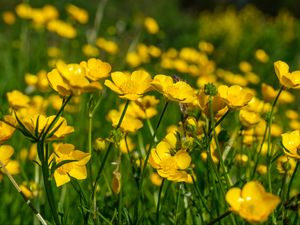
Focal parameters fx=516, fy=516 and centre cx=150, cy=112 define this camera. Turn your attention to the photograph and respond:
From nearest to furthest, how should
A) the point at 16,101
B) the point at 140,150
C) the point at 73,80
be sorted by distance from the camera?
1. the point at 73,80
2. the point at 16,101
3. the point at 140,150

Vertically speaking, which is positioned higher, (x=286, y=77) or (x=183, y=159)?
(x=286, y=77)

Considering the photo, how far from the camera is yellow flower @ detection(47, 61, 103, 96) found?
967 millimetres

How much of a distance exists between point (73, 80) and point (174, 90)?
24cm

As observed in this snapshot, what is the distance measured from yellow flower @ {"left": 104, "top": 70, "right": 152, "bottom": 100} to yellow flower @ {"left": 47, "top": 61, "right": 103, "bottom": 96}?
0.05 meters

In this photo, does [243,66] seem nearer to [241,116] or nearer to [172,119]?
[172,119]

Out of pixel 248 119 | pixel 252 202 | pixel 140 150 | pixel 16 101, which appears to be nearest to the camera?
pixel 252 202

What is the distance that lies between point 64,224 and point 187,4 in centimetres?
1518

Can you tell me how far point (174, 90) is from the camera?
1115 mm

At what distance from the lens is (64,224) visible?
1.15 meters

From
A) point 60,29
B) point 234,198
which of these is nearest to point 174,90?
point 234,198

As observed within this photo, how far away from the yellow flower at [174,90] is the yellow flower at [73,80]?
128mm

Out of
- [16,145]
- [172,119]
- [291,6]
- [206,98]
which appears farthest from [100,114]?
[291,6]

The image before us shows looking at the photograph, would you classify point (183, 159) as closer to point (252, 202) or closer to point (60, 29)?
point (252, 202)

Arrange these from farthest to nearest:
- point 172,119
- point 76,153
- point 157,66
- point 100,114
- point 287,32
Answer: point 287,32
point 157,66
point 172,119
point 100,114
point 76,153
